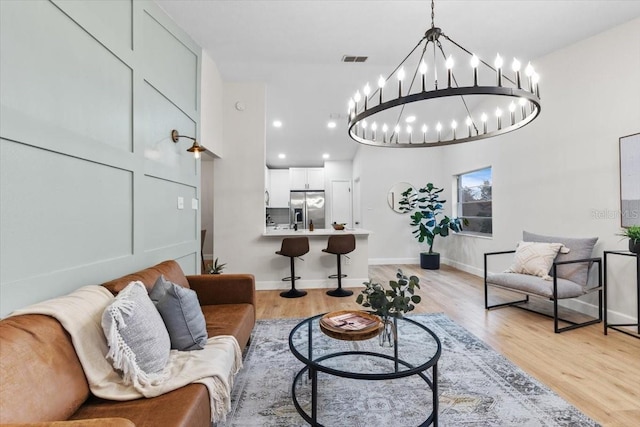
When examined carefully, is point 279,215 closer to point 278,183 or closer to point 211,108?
point 278,183

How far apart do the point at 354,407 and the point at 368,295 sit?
2.24 feet

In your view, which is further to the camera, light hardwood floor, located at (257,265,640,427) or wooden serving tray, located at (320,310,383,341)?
light hardwood floor, located at (257,265,640,427)

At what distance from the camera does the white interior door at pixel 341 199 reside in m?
7.99

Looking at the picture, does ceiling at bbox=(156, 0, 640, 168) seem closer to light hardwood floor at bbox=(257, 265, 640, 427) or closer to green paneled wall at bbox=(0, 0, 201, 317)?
green paneled wall at bbox=(0, 0, 201, 317)

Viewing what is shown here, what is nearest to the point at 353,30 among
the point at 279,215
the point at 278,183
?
the point at 278,183

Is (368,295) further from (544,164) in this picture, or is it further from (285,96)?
(285,96)

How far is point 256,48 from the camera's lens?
3.52m

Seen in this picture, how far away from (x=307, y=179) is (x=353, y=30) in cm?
513

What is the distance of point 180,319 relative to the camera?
161cm

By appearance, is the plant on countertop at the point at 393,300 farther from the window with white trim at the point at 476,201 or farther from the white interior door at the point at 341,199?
the white interior door at the point at 341,199

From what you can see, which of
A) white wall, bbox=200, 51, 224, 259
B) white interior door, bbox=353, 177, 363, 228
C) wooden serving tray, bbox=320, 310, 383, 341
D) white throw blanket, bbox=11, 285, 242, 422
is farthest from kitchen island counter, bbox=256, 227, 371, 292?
white throw blanket, bbox=11, 285, 242, 422

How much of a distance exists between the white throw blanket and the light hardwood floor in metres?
1.95

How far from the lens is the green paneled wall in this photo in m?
1.31

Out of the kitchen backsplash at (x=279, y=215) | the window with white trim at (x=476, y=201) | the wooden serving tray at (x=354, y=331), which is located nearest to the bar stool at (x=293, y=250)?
the wooden serving tray at (x=354, y=331)
